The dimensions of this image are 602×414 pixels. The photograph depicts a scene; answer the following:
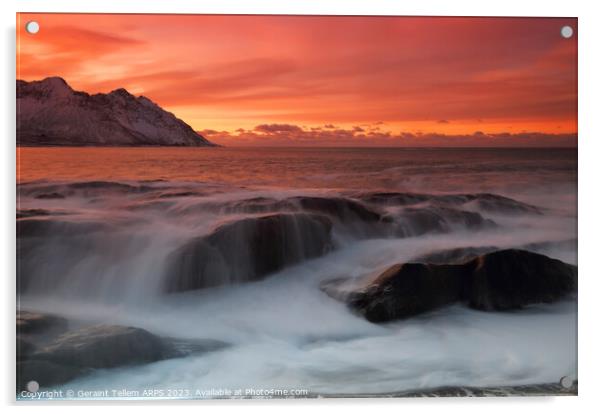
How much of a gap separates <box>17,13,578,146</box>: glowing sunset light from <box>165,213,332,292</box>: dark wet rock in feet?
1.17

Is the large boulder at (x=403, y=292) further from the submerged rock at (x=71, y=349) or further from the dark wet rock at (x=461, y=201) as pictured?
the submerged rock at (x=71, y=349)

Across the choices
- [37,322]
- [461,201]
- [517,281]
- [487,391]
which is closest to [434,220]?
[461,201]

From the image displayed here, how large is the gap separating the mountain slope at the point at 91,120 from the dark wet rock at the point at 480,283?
945mm

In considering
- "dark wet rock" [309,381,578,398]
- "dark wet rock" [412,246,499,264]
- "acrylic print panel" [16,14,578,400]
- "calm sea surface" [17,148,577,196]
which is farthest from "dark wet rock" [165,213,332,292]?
"dark wet rock" [309,381,578,398]

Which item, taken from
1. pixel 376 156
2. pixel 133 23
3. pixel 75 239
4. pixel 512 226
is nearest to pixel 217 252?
pixel 75 239

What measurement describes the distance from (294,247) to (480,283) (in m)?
0.81

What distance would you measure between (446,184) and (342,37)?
0.77 meters

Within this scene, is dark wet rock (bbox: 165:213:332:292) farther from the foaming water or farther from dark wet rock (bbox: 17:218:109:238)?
dark wet rock (bbox: 17:218:109:238)

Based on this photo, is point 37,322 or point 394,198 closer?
point 37,322

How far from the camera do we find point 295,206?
283 centimetres

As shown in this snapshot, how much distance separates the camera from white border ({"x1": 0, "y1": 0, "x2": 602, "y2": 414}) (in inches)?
107

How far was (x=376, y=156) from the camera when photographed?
9.39 ft
